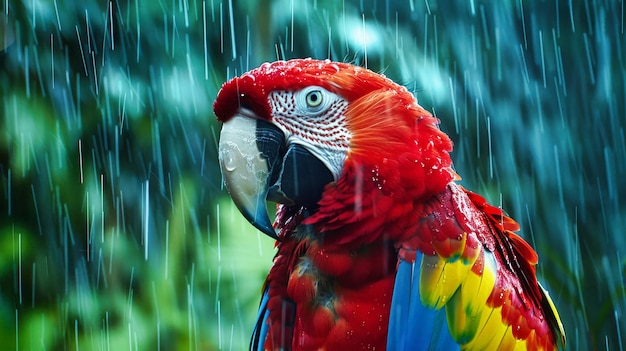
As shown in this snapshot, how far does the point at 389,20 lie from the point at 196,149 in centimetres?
86

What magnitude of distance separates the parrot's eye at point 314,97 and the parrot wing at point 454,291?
30 centimetres

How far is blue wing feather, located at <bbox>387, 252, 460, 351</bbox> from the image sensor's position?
51.0 inches

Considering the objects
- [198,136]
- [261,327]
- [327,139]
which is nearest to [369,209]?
[327,139]

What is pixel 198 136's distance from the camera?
7.82 ft

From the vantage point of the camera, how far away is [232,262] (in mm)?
2328

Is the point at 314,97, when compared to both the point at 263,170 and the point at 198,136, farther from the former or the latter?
the point at 198,136

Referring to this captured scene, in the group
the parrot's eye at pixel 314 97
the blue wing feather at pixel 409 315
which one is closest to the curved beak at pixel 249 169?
the parrot's eye at pixel 314 97

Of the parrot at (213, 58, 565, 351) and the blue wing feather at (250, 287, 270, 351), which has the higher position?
the parrot at (213, 58, 565, 351)

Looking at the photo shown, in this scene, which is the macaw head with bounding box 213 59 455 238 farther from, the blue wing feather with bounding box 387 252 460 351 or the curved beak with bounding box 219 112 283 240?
the blue wing feather with bounding box 387 252 460 351

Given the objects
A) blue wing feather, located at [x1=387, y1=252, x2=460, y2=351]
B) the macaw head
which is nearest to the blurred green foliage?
the macaw head

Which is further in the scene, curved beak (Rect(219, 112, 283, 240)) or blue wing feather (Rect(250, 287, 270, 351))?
blue wing feather (Rect(250, 287, 270, 351))

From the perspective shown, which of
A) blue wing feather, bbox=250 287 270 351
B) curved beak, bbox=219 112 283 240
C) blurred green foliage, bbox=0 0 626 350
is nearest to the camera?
curved beak, bbox=219 112 283 240

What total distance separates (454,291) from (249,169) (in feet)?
1.57

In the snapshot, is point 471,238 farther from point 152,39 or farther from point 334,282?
point 152,39
